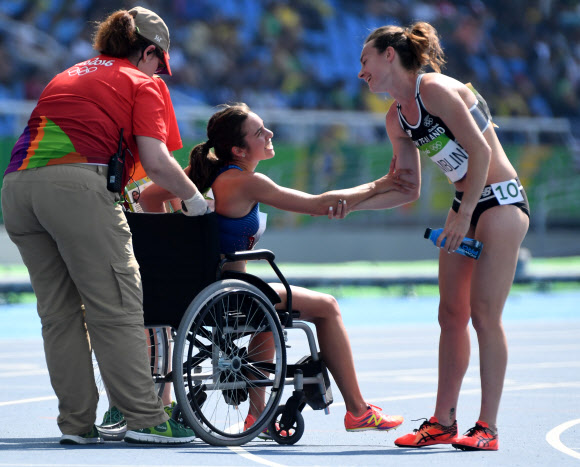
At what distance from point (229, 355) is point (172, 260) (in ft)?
1.62

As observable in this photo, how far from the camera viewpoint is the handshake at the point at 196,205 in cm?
434

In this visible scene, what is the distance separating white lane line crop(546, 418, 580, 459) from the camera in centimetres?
448

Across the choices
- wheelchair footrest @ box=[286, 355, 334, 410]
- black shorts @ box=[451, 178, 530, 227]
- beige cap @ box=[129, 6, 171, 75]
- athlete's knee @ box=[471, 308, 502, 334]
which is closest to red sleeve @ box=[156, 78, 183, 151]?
beige cap @ box=[129, 6, 171, 75]

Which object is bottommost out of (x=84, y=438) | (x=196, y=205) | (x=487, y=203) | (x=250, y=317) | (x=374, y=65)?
(x=84, y=438)

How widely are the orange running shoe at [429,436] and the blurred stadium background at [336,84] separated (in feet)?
41.3

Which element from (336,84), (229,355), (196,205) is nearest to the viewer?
(196,205)

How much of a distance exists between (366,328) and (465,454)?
787 cm

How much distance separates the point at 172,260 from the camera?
453 cm

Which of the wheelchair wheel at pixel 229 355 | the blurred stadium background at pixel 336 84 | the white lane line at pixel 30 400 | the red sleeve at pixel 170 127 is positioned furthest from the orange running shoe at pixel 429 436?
the blurred stadium background at pixel 336 84

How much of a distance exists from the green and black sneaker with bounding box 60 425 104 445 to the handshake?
1.07 metres

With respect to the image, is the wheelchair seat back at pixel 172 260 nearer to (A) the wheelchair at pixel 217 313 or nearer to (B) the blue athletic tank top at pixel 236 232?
(A) the wheelchair at pixel 217 313

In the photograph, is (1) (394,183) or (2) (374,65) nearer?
(2) (374,65)

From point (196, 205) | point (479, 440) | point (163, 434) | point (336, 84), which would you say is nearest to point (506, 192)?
point (479, 440)

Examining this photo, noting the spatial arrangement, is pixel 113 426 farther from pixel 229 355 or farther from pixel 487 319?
pixel 487 319
